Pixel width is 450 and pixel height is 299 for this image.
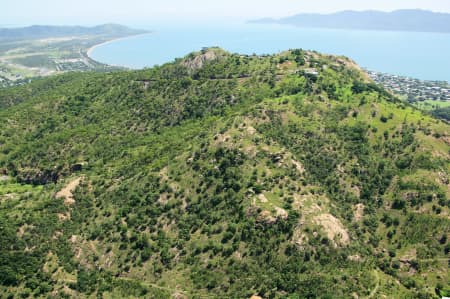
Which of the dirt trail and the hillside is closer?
the dirt trail

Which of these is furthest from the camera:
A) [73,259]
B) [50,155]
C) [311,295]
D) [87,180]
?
[50,155]

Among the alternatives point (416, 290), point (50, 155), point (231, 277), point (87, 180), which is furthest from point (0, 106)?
point (416, 290)

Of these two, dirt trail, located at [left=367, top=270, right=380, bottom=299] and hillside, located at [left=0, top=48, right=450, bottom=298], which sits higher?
hillside, located at [left=0, top=48, right=450, bottom=298]

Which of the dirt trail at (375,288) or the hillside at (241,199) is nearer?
the dirt trail at (375,288)

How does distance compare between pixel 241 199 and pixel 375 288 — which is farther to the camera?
pixel 241 199

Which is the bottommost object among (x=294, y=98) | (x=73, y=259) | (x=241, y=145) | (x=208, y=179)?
(x=73, y=259)

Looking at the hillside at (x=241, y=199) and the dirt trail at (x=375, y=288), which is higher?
the hillside at (x=241, y=199)

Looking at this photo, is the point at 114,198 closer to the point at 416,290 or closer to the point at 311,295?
the point at 311,295

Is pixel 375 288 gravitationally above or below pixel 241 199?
below
